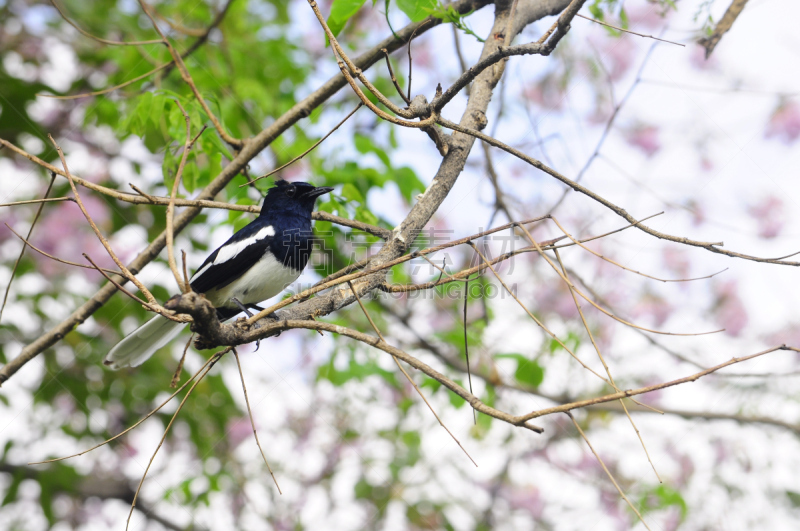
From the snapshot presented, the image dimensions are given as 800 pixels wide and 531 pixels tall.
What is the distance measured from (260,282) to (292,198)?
2.16 ft

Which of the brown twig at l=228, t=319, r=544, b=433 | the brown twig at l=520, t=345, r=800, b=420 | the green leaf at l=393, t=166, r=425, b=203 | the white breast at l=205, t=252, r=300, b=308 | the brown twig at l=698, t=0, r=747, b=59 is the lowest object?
the brown twig at l=228, t=319, r=544, b=433

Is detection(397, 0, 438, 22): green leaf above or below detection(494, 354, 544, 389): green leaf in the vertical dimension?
below

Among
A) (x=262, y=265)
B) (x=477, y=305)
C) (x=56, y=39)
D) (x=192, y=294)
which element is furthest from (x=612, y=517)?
(x=56, y=39)

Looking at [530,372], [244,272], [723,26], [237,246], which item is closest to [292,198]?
[237,246]

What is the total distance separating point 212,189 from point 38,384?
10.6ft

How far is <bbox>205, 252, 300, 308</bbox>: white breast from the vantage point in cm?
317

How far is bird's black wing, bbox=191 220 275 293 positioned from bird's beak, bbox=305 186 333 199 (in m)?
0.35

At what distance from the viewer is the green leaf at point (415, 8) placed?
7.50ft

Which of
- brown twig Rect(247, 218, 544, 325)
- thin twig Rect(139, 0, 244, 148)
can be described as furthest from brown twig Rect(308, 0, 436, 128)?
thin twig Rect(139, 0, 244, 148)

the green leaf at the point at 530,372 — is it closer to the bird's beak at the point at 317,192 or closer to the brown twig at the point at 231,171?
the bird's beak at the point at 317,192

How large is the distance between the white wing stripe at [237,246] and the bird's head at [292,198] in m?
0.27

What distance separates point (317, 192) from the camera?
134 inches

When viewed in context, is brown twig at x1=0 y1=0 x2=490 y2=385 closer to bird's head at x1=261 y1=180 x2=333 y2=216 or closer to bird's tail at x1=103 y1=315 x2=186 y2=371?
bird's tail at x1=103 y1=315 x2=186 y2=371

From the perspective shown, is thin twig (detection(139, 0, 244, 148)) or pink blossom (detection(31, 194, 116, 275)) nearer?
thin twig (detection(139, 0, 244, 148))
